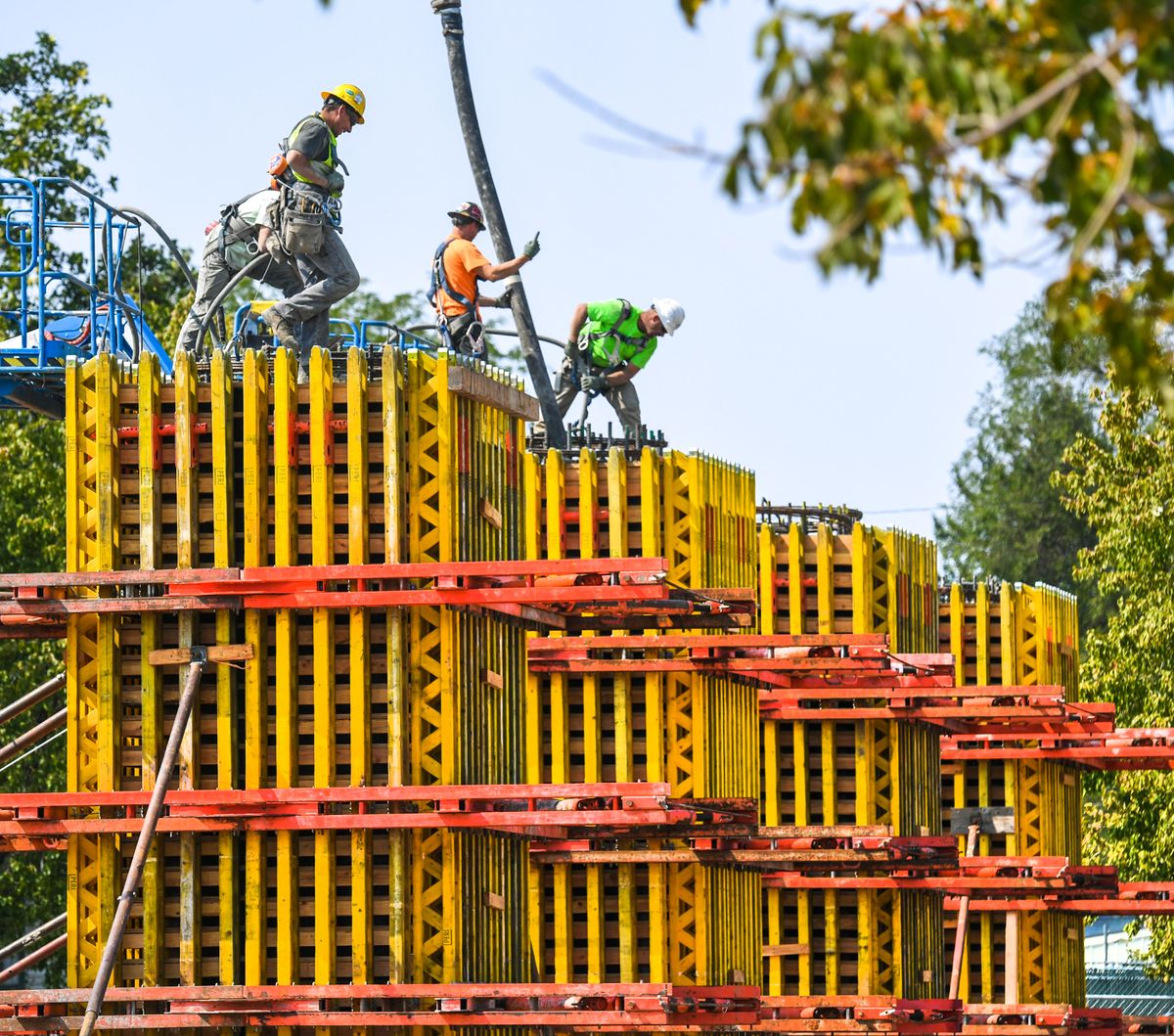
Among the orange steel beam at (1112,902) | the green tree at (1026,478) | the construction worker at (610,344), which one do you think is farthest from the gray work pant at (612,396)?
the green tree at (1026,478)

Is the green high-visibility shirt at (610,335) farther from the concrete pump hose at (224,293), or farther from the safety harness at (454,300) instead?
the concrete pump hose at (224,293)

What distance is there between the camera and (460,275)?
23.2 meters

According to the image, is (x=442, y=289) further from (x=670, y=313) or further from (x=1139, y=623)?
(x=1139, y=623)

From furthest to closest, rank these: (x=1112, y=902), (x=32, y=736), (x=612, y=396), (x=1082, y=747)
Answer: (x=1082, y=747) < (x=1112, y=902) < (x=612, y=396) < (x=32, y=736)

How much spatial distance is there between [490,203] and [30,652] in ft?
64.9

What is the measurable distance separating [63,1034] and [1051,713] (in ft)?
36.1

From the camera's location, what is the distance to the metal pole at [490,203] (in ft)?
85.3

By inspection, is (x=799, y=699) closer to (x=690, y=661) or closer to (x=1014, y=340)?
(x=690, y=661)

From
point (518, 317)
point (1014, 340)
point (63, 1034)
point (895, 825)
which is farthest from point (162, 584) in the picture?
point (1014, 340)

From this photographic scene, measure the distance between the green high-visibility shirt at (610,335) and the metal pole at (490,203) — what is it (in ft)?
1.73

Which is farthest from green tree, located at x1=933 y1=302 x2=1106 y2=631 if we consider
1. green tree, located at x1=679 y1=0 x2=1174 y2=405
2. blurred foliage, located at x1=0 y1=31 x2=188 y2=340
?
green tree, located at x1=679 y1=0 x2=1174 y2=405

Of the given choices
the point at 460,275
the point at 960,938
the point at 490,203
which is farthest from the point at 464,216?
the point at 960,938

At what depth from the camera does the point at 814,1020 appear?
24.3 m

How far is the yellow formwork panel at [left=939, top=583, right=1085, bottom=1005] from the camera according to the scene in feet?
97.1
